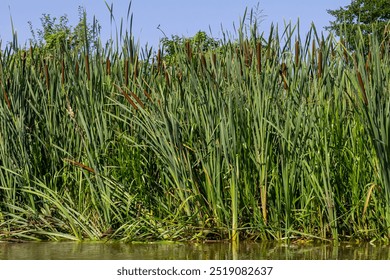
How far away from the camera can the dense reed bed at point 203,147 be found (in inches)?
189

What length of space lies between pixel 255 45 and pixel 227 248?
1.57 m

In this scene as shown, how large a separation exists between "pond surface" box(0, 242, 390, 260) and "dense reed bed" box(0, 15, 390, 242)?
0.35ft

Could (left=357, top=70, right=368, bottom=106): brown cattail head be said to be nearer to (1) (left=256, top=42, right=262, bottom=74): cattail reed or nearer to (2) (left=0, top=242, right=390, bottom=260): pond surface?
(1) (left=256, top=42, right=262, bottom=74): cattail reed

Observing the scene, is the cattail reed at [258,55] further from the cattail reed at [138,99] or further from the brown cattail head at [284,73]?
the cattail reed at [138,99]

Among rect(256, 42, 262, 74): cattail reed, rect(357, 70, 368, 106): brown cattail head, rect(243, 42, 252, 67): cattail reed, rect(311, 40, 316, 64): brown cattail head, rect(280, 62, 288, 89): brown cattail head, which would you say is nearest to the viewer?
rect(357, 70, 368, 106): brown cattail head

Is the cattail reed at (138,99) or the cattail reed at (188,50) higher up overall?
the cattail reed at (188,50)

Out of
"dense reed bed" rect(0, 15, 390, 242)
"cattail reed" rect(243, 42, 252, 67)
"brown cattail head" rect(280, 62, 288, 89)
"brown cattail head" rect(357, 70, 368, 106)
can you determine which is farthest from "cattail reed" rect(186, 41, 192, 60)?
"brown cattail head" rect(357, 70, 368, 106)

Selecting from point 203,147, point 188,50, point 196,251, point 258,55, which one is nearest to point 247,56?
point 258,55

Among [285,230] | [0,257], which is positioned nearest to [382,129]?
[285,230]

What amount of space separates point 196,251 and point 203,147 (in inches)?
28.8

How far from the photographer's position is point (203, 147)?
4965 mm

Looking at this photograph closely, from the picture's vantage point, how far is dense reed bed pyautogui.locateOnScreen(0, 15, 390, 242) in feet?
15.7

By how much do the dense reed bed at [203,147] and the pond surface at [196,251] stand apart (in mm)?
108

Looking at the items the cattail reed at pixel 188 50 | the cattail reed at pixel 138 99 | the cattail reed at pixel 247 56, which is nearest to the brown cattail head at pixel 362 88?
the cattail reed at pixel 247 56
